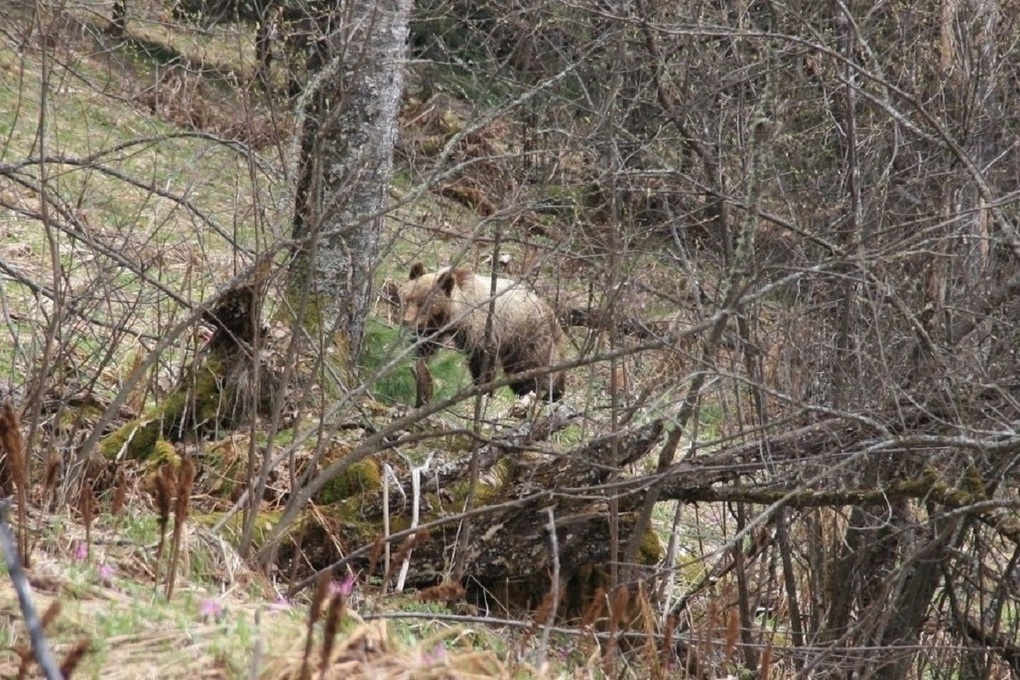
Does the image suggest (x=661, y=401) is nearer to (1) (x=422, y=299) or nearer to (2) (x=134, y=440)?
(2) (x=134, y=440)

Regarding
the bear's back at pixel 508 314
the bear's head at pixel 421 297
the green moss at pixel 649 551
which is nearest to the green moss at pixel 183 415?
the bear's back at pixel 508 314

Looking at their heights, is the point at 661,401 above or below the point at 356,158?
below

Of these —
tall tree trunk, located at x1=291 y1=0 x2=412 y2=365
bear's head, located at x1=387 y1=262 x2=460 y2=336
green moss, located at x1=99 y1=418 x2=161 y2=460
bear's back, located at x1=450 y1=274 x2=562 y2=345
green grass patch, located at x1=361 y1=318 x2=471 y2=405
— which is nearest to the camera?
green moss, located at x1=99 y1=418 x2=161 y2=460

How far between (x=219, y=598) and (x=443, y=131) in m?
12.0

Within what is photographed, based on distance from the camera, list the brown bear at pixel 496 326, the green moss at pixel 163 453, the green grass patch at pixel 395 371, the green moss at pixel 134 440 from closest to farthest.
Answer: the green moss at pixel 163 453, the green moss at pixel 134 440, the green grass patch at pixel 395 371, the brown bear at pixel 496 326

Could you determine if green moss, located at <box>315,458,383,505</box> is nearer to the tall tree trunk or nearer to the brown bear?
the tall tree trunk

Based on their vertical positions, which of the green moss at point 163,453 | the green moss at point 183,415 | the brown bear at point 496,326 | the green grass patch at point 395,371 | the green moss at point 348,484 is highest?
the brown bear at point 496,326

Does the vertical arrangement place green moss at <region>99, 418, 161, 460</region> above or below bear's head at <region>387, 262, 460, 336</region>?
below

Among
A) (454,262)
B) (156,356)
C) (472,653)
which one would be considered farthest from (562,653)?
(472,653)

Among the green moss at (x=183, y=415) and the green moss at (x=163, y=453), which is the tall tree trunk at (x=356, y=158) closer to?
the green moss at (x=183, y=415)

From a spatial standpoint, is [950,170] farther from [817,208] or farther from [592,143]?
[592,143]

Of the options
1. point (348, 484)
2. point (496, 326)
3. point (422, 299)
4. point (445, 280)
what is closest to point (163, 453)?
point (348, 484)

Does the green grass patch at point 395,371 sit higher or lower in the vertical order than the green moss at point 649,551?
higher

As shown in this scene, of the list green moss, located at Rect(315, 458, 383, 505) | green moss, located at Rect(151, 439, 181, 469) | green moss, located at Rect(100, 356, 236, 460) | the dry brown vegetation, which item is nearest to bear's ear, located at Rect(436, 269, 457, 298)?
the dry brown vegetation
